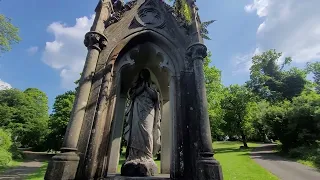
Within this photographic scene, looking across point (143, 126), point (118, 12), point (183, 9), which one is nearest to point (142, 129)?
point (143, 126)

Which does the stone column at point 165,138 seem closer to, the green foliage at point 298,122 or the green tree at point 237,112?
the green foliage at point 298,122

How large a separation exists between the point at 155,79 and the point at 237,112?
34.3 metres

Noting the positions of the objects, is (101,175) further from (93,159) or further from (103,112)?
(103,112)

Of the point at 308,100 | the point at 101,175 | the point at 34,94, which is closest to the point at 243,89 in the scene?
the point at 308,100

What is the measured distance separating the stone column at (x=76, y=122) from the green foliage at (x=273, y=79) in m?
42.2

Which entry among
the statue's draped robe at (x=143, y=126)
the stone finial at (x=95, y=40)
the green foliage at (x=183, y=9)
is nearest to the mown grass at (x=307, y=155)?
the statue's draped robe at (x=143, y=126)

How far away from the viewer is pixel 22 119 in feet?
123

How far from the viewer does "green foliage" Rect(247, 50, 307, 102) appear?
38.1 meters

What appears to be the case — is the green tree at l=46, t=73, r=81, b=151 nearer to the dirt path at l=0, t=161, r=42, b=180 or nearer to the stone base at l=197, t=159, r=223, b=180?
the dirt path at l=0, t=161, r=42, b=180

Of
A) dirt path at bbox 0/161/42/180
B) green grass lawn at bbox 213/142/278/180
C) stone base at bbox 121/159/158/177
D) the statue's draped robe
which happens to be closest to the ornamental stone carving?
the statue's draped robe

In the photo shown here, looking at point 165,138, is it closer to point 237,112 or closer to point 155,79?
point 155,79

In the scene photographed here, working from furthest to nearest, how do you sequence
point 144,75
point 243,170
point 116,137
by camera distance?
point 243,170, point 144,75, point 116,137

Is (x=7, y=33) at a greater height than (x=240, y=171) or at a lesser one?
greater

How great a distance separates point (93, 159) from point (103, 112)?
Result: 0.99 meters
